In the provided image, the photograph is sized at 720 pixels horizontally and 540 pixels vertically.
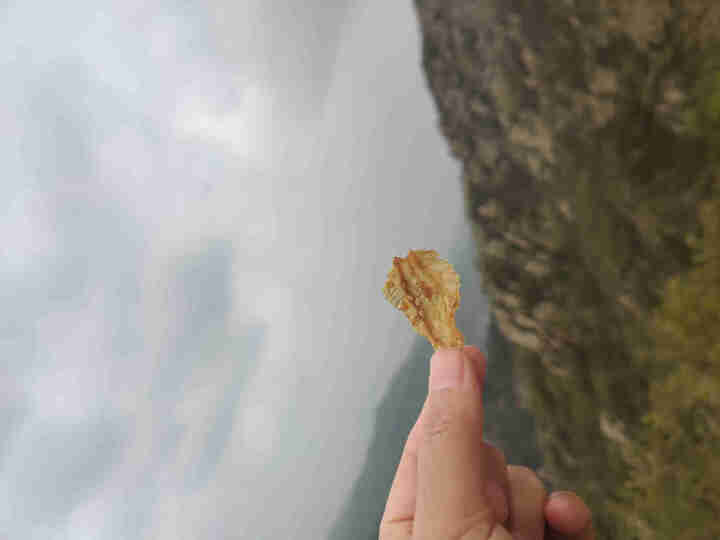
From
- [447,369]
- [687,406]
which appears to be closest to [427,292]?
[447,369]

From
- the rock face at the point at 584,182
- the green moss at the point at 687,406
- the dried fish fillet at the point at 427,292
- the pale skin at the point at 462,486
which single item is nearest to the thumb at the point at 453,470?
the pale skin at the point at 462,486

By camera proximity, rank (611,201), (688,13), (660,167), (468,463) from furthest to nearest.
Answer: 1. (611,201)
2. (660,167)
3. (688,13)
4. (468,463)

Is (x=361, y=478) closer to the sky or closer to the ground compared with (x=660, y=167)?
closer to the ground

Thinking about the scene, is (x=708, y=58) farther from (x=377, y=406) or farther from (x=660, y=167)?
(x=377, y=406)

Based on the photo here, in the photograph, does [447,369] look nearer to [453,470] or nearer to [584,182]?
[453,470]

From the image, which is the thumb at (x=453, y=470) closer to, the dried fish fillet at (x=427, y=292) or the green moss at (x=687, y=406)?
the dried fish fillet at (x=427, y=292)

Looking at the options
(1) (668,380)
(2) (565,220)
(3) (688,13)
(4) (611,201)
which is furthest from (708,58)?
(1) (668,380)
